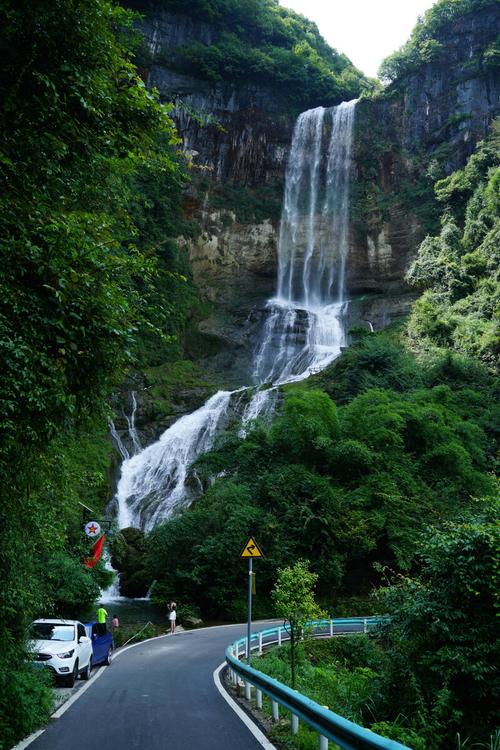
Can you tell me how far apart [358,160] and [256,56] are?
46.5 feet

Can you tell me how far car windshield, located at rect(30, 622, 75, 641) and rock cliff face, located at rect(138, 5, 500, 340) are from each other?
36359mm

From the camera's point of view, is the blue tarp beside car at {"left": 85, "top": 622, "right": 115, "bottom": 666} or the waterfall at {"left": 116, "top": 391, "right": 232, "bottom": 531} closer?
the blue tarp beside car at {"left": 85, "top": 622, "right": 115, "bottom": 666}

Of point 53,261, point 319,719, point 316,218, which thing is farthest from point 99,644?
point 316,218

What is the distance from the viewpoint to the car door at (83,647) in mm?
10945

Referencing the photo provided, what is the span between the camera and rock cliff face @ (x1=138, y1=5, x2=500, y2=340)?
47188 mm

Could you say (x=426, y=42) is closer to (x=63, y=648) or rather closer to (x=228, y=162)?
(x=228, y=162)

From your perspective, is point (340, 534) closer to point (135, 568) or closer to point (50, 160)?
point (135, 568)

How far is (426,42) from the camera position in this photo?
163ft

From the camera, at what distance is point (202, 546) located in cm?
2158

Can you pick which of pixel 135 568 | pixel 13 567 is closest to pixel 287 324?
pixel 135 568

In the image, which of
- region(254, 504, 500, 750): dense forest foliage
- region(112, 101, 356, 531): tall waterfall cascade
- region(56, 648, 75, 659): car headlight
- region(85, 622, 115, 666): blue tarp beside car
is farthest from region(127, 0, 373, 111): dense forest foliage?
region(254, 504, 500, 750): dense forest foliage

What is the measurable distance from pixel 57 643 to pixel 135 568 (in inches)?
619

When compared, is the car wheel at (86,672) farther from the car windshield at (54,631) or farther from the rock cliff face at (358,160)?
the rock cliff face at (358,160)

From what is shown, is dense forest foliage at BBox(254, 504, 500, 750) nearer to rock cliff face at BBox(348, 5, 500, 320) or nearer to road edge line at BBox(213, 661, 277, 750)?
road edge line at BBox(213, 661, 277, 750)
